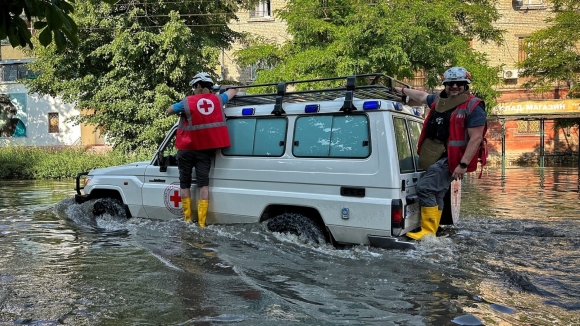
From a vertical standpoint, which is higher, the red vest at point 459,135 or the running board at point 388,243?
the red vest at point 459,135

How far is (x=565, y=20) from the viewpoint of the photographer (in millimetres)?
24031

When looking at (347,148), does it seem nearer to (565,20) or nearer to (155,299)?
(155,299)

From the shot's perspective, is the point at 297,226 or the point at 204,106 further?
the point at 204,106

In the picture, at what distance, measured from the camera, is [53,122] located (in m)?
33.7

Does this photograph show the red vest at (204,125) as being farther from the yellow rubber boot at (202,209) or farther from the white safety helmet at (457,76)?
the white safety helmet at (457,76)

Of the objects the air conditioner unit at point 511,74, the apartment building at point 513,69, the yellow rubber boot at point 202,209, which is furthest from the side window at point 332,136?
the air conditioner unit at point 511,74

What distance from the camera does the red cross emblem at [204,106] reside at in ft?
21.9

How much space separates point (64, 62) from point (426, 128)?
1697cm

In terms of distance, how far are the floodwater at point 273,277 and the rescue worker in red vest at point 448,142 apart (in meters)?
0.44

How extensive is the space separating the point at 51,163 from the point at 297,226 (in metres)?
17.9

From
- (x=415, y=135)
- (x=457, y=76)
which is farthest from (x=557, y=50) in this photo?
(x=457, y=76)

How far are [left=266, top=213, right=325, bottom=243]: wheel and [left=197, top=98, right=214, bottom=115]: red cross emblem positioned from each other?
1.65 m

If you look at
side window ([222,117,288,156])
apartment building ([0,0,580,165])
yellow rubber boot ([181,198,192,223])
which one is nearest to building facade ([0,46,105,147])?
apartment building ([0,0,580,165])

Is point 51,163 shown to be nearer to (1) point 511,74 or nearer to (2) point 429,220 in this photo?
(2) point 429,220
